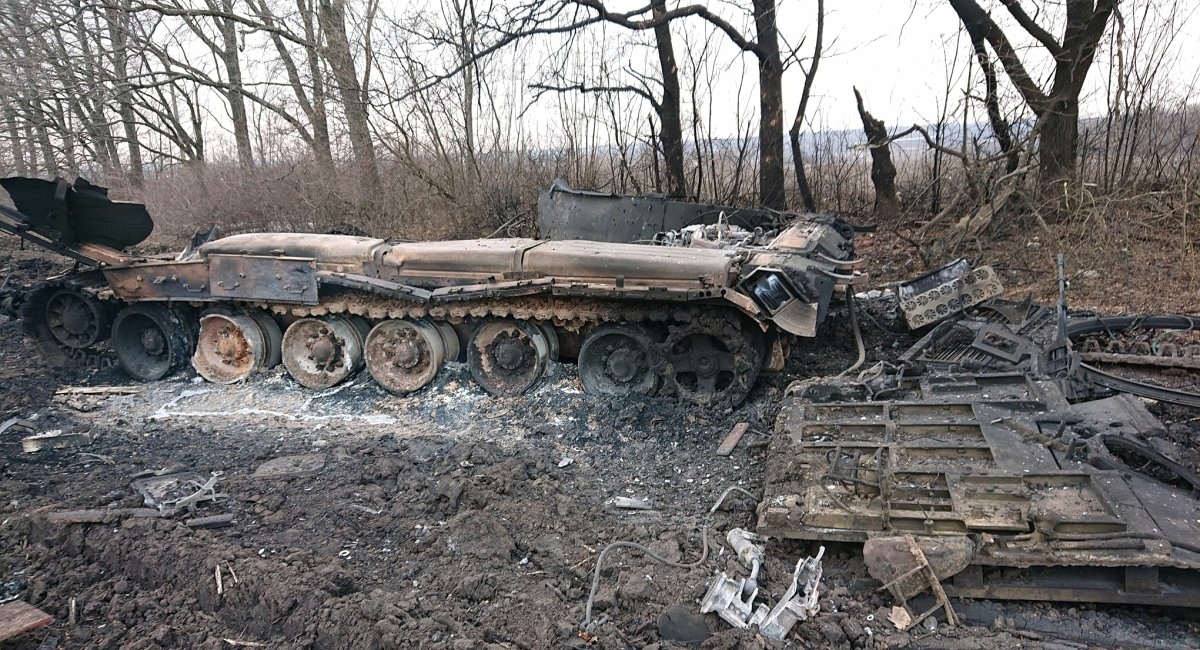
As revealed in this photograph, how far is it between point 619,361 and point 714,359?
89 centimetres

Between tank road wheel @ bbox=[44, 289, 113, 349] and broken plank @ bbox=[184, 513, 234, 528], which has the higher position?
tank road wheel @ bbox=[44, 289, 113, 349]

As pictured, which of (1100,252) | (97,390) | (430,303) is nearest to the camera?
(430,303)

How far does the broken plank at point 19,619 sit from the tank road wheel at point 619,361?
432cm

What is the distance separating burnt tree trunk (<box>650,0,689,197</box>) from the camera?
1260 centimetres

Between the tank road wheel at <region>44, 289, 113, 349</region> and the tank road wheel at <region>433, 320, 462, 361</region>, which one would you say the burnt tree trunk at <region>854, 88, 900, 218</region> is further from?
the tank road wheel at <region>44, 289, 113, 349</region>

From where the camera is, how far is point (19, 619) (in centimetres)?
373

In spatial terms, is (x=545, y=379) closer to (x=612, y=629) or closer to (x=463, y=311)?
(x=463, y=311)

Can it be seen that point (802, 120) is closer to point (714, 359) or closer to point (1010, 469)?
point (714, 359)

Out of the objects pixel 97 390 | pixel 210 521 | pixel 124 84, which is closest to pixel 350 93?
pixel 124 84

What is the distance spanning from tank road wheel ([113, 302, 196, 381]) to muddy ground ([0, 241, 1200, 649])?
1077mm

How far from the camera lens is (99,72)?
48.6 ft

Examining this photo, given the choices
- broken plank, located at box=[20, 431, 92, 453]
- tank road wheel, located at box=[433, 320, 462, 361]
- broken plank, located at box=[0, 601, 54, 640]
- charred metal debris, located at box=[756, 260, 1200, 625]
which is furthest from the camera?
→ tank road wheel, located at box=[433, 320, 462, 361]

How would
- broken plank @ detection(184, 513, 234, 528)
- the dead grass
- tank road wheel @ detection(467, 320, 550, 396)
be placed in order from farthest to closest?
the dead grass
tank road wheel @ detection(467, 320, 550, 396)
broken plank @ detection(184, 513, 234, 528)

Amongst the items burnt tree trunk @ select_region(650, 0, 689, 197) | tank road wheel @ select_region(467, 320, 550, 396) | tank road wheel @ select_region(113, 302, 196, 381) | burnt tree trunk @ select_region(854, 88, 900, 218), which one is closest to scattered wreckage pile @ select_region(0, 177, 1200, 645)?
tank road wheel @ select_region(467, 320, 550, 396)
